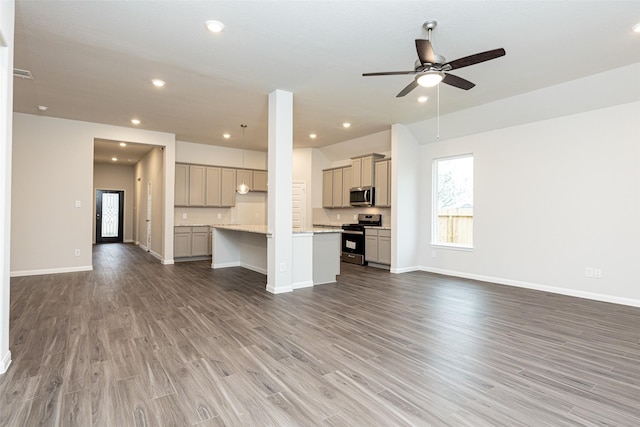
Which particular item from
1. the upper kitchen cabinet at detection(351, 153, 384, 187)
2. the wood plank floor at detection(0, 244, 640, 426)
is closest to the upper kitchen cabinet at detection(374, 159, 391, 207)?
the upper kitchen cabinet at detection(351, 153, 384, 187)

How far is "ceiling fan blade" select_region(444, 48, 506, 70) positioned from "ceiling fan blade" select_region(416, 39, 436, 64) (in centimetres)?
22

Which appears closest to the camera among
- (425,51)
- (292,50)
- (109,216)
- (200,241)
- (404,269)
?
(425,51)

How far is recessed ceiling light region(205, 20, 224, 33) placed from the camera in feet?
10.0

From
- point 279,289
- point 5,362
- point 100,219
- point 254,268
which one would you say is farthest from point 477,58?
point 100,219

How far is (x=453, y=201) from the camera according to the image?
6523 mm

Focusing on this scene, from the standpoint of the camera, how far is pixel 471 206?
6.21 m

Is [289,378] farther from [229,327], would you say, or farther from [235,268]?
[235,268]

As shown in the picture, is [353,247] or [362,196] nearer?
[362,196]

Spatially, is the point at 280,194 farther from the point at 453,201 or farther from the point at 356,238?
the point at 453,201

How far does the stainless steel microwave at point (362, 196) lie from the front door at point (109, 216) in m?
9.15

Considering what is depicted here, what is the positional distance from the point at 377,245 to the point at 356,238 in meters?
0.67

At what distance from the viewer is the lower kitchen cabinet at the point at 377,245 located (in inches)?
277

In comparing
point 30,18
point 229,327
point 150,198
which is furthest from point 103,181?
point 229,327

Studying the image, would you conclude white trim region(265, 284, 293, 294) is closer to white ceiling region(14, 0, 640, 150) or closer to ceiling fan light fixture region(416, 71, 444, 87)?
white ceiling region(14, 0, 640, 150)
